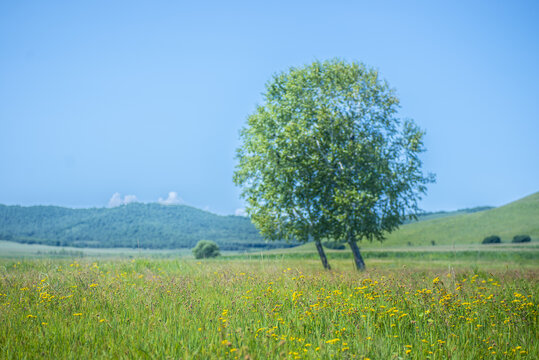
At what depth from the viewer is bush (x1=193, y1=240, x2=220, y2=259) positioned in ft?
159

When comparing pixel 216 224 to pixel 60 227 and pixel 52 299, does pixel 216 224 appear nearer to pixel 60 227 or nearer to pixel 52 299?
pixel 60 227

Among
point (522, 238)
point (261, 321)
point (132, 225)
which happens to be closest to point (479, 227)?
point (522, 238)

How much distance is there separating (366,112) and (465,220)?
2671 inches

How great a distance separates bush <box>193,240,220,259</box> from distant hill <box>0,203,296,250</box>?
136 ft

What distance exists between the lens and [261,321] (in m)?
6.35

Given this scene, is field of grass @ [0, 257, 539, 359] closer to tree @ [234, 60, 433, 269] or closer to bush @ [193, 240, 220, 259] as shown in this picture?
tree @ [234, 60, 433, 269]

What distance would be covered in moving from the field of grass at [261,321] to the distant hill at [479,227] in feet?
211

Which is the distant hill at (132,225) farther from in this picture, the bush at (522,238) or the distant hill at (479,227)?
the bush at (522,238)

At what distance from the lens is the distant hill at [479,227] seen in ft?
212

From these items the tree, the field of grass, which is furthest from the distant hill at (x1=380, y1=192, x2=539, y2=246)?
the field of grass

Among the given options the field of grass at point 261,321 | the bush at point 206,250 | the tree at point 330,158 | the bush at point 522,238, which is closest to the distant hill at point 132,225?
the bush at point 206,250

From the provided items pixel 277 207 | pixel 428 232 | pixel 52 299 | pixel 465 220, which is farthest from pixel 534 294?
pixel 465 220

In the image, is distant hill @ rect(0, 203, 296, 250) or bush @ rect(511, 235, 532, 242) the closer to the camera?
bush @ rect(511, 235, 532, 242)

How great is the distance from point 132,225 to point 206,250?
71.0 m
